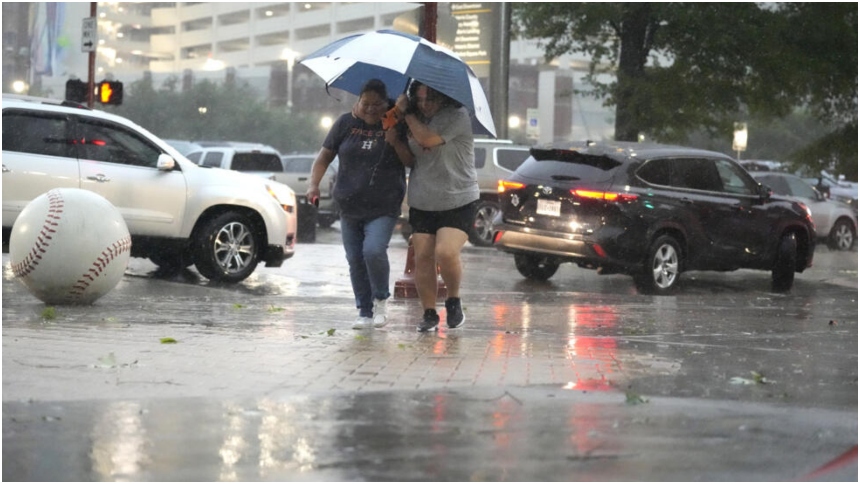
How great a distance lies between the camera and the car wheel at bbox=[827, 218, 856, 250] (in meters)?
28.9

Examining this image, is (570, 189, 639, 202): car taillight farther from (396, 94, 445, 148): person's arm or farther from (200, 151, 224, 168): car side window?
(200, 151, 224, 168): car side window

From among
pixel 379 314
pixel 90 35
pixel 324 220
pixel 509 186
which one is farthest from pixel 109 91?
pixel 379 314

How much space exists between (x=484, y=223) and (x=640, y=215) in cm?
879

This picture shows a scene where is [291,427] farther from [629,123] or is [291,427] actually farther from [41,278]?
[629,123]

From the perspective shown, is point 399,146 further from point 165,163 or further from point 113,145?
point 113,145

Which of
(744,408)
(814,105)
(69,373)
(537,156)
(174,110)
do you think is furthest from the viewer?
(174,110)

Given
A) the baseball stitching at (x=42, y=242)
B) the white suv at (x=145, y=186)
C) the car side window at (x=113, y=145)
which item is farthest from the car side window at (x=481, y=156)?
the baseball stitching at (x=42, y=242)

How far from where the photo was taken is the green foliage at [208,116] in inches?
3415

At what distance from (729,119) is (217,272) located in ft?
74.7

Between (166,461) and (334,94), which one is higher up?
(334,94)

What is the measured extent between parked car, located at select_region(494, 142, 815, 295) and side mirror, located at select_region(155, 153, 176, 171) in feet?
12.0

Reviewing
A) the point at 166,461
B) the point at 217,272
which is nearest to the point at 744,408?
the point at 166,461

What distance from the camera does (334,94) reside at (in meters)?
10.9

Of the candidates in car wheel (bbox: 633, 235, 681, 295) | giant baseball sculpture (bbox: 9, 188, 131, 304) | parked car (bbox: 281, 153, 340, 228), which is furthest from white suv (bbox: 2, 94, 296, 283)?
parked car (bbox: 281, 153, 340, 228)
